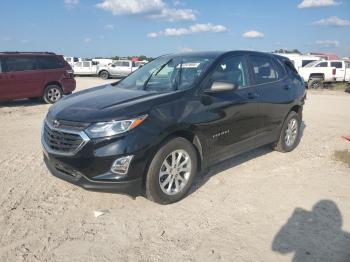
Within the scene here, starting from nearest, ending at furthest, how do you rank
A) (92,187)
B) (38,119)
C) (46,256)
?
(46,256) < (92,187) < (38,119)

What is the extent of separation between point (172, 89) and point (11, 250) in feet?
8.03

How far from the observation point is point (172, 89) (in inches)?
171

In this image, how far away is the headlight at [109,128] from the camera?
3.54 m

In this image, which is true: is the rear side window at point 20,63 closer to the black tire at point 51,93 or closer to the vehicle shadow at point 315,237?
the black tire at point 51,93

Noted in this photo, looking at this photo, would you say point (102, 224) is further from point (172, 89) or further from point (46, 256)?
point (172, 89)

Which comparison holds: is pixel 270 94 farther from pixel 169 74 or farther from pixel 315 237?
pixel 315 237

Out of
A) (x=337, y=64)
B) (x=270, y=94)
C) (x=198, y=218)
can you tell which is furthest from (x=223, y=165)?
(x=337, y=64)

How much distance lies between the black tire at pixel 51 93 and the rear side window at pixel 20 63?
86cm

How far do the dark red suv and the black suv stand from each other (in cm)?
752

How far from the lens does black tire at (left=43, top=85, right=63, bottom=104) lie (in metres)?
12.2

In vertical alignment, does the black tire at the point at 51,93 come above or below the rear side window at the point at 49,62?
below

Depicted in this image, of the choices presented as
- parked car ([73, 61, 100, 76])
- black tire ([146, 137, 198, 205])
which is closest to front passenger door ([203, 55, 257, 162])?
black tire ([146, 137, 198, 205])

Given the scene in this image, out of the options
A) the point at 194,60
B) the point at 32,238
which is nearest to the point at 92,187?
A: the point at 32,238

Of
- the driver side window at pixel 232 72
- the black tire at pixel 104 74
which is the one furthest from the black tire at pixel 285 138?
the black tire at pixel 104 74
